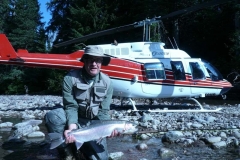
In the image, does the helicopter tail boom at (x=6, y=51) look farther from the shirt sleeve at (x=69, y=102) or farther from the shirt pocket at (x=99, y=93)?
the shirt pocket at (x=99, y=93)

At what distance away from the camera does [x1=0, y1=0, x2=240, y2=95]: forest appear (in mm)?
24953

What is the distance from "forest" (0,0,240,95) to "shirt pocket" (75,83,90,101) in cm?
1493

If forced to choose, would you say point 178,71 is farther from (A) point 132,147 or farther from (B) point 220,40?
(B) point 220,40

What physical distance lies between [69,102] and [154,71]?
680 cm

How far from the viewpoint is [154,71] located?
10.5 m

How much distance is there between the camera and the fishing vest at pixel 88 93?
4051 millimetres

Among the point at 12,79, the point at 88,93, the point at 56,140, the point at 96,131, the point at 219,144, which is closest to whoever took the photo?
the point at 56,140

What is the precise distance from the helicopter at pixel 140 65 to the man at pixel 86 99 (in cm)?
604

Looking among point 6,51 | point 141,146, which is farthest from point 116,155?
point 6,51

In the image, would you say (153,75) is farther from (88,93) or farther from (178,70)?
(88,93)

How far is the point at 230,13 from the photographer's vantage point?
1003 inches

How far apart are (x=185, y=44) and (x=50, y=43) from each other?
16.8 metres

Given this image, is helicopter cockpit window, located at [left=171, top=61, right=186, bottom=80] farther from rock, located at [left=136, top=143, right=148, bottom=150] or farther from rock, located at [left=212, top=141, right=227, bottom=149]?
rock, located at [left=136, top=143, right=148, bottom=150]

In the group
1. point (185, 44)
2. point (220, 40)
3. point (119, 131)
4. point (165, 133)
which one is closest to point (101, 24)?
point (185, 44)
